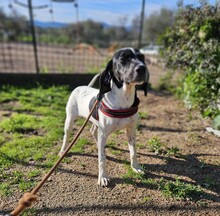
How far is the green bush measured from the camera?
5176 mm

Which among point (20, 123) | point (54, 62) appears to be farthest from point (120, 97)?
point (54, 62)

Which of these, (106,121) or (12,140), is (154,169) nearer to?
(106,121)

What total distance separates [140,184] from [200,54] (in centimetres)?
335

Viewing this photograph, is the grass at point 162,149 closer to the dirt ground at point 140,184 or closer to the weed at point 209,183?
the dirt ground at point 140,184

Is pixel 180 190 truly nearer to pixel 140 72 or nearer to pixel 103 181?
pixel 103 181

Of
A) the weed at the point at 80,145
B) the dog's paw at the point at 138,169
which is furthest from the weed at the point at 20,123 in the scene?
the dog's paw at the point at 138,169

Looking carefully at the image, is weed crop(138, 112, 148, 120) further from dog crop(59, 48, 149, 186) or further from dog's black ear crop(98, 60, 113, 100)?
dog's black ear crop(98, 60, 113, 100)

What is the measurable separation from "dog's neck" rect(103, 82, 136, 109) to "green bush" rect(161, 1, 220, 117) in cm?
273

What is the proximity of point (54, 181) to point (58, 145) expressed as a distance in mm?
1021

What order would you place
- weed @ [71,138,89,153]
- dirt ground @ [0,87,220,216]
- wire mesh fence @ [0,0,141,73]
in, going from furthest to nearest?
wire mesh fence @ [0,0,141,73] → weed @ [71,138,89,153] → dirt ground @ [0,87,220,216]

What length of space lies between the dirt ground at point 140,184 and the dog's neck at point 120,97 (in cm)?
97

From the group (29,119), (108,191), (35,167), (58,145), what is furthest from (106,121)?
(29,119)

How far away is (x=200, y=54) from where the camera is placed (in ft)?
17.8

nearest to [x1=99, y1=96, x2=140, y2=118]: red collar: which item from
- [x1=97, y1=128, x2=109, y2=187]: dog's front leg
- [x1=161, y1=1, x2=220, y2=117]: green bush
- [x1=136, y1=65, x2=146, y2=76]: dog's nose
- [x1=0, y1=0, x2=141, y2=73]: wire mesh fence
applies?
[x1=97, y1=128, x2=109, y2=187]: dog's front leg
